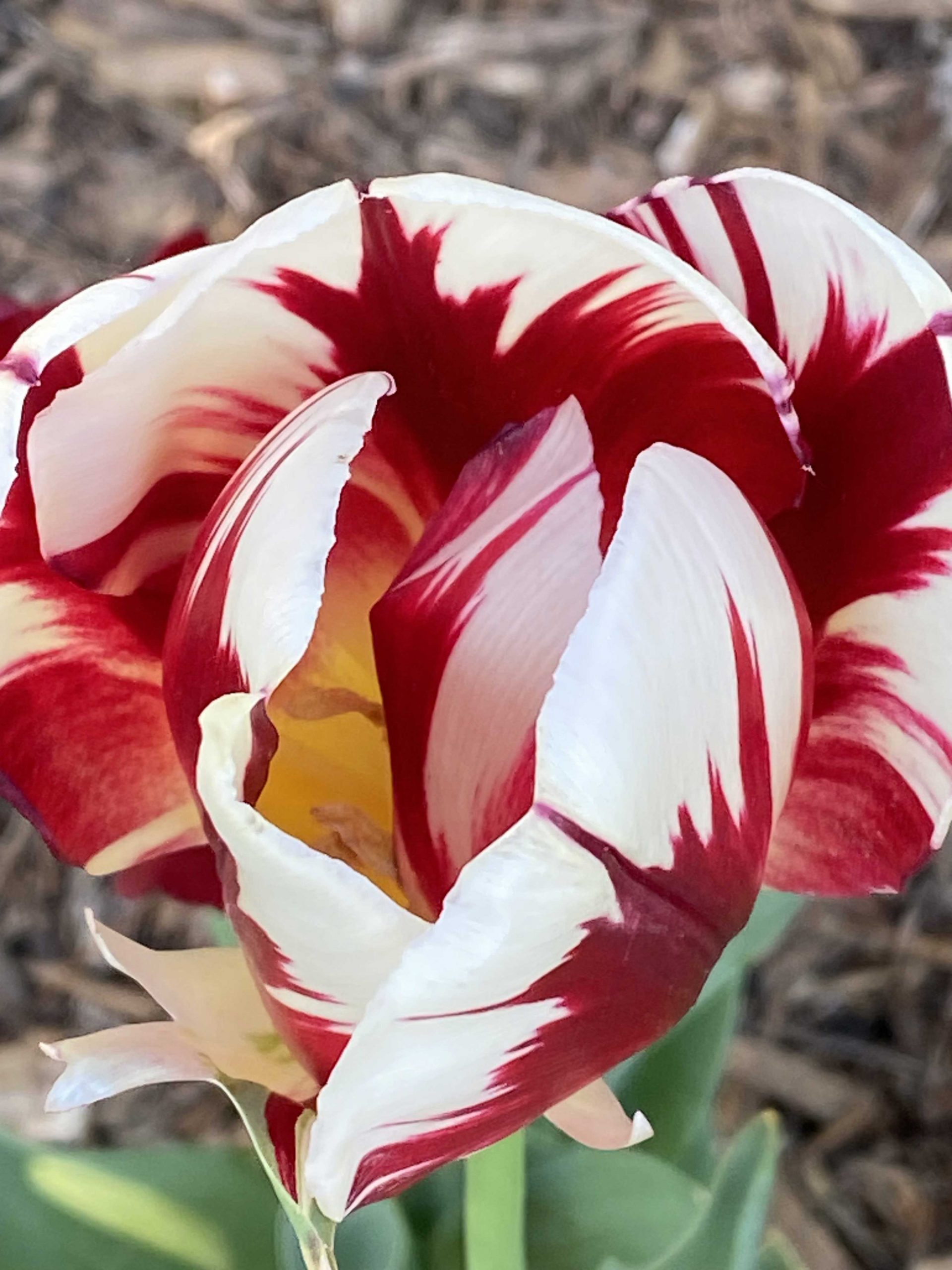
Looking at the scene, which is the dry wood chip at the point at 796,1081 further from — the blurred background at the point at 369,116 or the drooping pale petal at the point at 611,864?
the drooping pale petal at the point at 611,864

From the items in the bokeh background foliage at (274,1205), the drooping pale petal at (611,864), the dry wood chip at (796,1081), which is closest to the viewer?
the drooping pale petal at (611,864)

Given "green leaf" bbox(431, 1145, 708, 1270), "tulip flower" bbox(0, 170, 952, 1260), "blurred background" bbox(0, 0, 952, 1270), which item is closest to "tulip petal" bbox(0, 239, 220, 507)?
"tulip flower" bbox(0, 170, 952, 1260)

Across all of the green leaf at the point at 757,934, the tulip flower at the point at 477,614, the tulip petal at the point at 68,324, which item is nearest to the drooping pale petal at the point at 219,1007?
the tulip flower at the point at 477,614

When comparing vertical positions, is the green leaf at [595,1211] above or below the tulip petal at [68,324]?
below

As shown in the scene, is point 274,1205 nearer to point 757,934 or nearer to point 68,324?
point 757,934

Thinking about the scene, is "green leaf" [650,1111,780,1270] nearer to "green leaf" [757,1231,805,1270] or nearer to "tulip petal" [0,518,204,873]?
"green leaf" [757,1231,805,1270]

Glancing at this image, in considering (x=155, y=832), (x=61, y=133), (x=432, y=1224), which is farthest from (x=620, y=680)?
(x=61, y=133)

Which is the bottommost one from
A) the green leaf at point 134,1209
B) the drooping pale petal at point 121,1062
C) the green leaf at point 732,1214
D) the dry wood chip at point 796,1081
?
the dry wood chip at point 796,1081
